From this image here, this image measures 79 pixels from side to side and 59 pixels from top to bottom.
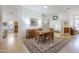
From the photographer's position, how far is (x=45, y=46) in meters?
2.49

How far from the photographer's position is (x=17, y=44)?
2.47 m

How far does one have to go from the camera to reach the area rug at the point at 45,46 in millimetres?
2473

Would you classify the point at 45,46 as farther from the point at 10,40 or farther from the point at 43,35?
the point at 10,40

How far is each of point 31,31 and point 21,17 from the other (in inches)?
14.5

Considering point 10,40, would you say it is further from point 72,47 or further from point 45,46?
point 72,47

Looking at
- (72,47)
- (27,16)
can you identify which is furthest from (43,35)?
(72,47)

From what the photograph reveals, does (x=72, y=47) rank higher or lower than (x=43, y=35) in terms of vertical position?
lower

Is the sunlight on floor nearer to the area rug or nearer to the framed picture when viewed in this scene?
the area rug

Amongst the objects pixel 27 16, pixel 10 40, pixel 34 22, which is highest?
pixel 27 16

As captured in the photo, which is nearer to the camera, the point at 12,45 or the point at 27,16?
the point at 12,45

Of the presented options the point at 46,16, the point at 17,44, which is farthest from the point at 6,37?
the point at 46,16

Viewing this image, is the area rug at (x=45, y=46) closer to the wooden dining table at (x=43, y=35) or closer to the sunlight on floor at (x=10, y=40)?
the wooden dining table at (x=43, y=35)
